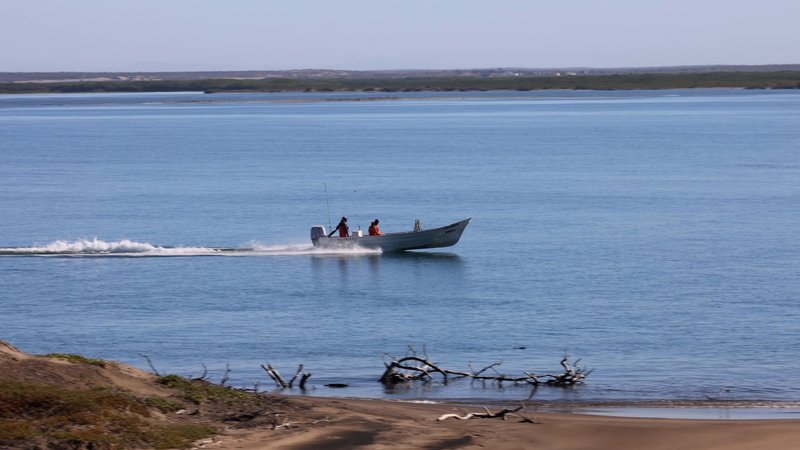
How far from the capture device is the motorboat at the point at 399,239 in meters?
46.7

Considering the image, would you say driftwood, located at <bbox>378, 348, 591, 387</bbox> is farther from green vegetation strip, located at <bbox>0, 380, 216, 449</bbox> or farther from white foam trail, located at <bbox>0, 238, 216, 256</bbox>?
white foam trail, located at <bbox>0, 238, 216, 256</bbox>

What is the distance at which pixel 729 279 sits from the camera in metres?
38.4

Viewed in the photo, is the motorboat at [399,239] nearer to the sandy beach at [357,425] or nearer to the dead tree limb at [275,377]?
the dead tree limb at [275,377]

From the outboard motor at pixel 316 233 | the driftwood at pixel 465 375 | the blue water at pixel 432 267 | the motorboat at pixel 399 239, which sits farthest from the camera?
the outboard motor at pixel 316 233

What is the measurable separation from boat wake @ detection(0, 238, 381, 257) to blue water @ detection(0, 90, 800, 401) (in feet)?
0.48

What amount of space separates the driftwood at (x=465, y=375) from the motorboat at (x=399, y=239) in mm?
21304

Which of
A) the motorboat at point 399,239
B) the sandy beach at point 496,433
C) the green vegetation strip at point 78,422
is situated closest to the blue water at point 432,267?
the motorboat at point 399,239

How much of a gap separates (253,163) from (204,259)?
155 ft

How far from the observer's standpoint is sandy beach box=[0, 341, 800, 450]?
16734mm

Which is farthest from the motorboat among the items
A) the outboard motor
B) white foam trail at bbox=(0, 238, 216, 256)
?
white foam trail at bbox=(0, 238, 216, 256)

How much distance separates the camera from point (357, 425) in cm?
1789

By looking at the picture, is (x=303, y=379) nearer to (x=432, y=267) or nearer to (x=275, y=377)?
(x=275, y=377)

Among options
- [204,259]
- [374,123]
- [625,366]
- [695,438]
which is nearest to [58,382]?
[695,438]

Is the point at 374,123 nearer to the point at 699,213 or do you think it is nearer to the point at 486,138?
the point at 486,138
